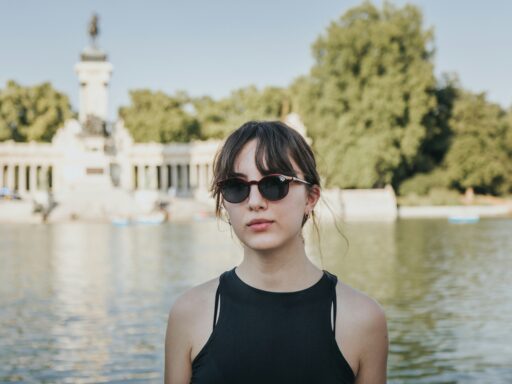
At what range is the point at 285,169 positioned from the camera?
323cm

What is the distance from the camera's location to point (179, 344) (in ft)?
10.8

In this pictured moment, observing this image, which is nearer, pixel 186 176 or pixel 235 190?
pixel 235 190

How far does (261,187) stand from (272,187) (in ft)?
0.15

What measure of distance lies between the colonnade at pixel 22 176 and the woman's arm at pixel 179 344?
314ft

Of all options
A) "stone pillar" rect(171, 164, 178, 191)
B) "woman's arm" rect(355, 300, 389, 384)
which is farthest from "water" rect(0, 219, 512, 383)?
"stone pillar" rect(171, 164, 178, 191)

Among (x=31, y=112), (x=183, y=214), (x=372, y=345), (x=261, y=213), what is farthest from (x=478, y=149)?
(x=261, y=213)

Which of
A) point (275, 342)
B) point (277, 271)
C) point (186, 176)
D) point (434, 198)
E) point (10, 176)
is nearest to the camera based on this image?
point (275, 342)

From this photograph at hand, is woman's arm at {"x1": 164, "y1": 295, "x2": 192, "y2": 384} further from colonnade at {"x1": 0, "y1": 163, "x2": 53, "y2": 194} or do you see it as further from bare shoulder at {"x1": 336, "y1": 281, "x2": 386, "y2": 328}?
colonnade at {"x1": 0, "y1": 163, "x2": 53, "y2": 194}

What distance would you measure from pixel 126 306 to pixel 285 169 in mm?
14690

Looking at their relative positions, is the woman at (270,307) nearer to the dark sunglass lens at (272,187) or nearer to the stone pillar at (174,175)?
the dark sunglass lens at (272,187)

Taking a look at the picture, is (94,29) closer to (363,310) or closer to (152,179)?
(152,179)

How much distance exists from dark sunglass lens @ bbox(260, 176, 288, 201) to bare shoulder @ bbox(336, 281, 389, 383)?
18.7 inches

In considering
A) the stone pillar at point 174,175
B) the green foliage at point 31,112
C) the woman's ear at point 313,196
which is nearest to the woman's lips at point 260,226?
the woman's ear at point 313,196

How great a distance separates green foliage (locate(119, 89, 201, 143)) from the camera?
104m
